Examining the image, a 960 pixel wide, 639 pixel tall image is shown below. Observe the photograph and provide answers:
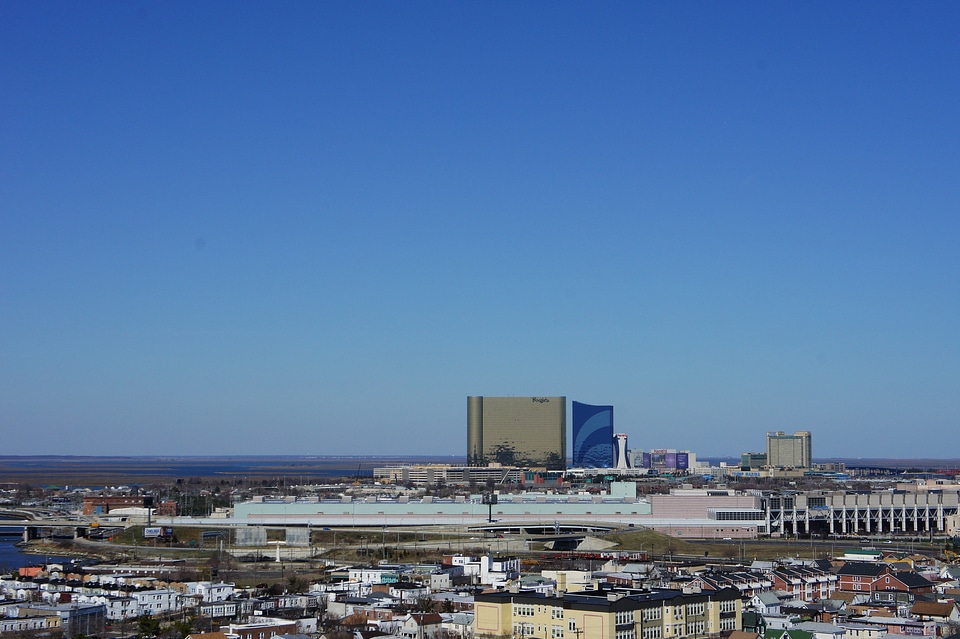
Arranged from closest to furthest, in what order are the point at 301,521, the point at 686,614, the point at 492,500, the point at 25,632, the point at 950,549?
the point at 686,614, the point at 25,632, the point at 950,549, the point at 301,521, the point at 492,500

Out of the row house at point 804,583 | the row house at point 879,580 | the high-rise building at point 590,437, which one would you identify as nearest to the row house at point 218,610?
the row house at point 804,583

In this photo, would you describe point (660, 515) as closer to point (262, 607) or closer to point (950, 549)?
point (950, 549)

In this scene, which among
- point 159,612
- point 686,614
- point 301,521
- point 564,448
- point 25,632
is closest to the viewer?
point 686,614

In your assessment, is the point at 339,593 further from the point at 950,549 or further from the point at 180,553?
the point at 950,549

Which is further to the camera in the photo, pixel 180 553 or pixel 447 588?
pixel 180 553

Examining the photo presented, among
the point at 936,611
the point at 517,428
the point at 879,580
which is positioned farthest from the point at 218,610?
the point at 517,428

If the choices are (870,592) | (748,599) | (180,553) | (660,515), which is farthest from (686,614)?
(660,515)

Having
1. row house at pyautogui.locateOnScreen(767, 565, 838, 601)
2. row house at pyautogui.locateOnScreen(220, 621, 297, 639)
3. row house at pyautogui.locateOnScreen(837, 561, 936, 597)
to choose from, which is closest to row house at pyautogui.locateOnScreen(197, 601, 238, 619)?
row house at pyautogui.locateOnScreen(220, 621, 297, 639)

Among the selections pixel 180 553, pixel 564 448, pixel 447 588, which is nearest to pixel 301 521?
pixel 180 553
